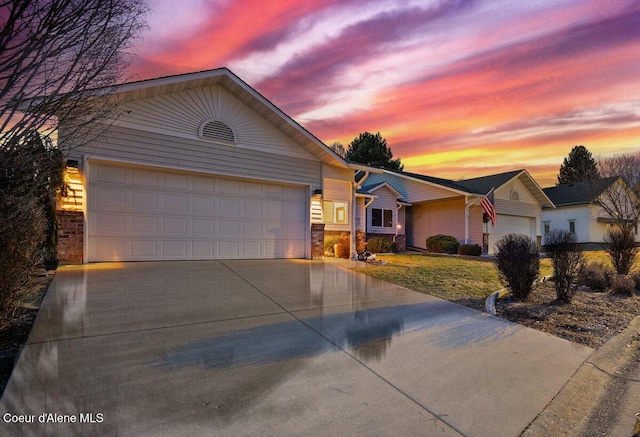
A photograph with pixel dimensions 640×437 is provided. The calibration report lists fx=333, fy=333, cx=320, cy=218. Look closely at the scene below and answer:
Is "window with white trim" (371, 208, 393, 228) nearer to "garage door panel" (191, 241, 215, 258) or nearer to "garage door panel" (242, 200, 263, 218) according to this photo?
A: "garage door panel" (242, 200, 263, 218)

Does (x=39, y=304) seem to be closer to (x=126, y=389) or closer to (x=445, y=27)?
(x=126, y=389)

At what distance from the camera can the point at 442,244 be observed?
19.4 metres

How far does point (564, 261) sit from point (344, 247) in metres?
7.37

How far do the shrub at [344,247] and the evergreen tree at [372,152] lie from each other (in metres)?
23.6

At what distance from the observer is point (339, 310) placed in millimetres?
5375

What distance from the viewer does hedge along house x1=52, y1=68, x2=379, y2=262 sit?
8.43 m

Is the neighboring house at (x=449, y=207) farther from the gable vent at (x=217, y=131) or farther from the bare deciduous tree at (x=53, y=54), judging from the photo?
the bare deciduous tree at (x=53, y=54)

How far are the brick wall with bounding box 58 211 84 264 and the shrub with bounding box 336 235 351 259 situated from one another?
8293 millimetres

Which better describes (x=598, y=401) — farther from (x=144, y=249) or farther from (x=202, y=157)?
(x=202, y=157)

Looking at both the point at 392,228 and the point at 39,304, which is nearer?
the point at 39,304

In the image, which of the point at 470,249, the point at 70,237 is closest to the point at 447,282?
the point at 70,237

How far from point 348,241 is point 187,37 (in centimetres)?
A: 845

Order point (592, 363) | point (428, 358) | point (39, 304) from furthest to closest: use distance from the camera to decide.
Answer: point (39, 304) → point (592, 363) → point (428, 358)

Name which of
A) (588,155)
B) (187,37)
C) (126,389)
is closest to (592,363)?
(126,389)
